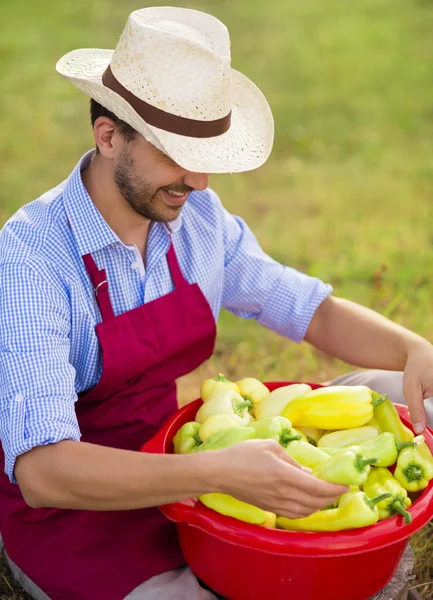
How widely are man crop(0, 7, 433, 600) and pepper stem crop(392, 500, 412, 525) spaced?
190mm

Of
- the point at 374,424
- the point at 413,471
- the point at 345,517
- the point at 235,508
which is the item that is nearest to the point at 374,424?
the point at 374,424

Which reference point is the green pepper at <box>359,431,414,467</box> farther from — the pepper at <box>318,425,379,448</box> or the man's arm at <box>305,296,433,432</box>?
the man's arm at <box>305,296,433,432</box>

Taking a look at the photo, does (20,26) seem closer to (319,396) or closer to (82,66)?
(82,66)

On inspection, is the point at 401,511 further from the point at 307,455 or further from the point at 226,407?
the point at 226,407

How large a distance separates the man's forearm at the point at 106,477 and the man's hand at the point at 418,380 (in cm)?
75

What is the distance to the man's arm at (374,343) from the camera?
260cm

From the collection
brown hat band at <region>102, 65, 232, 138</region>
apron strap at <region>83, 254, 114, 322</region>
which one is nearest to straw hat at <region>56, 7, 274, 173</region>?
brown hat band at <region>102, 65, 232, 138</region>

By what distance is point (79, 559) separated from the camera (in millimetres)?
2432

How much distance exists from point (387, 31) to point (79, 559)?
7286 mm

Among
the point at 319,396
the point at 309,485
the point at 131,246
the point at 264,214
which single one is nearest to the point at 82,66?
the point at 131,246

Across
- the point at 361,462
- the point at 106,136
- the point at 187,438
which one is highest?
the point at 106,136

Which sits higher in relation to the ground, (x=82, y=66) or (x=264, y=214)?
(x=82, y=66)

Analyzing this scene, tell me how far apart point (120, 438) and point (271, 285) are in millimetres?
734

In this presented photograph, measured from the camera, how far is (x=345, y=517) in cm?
208
